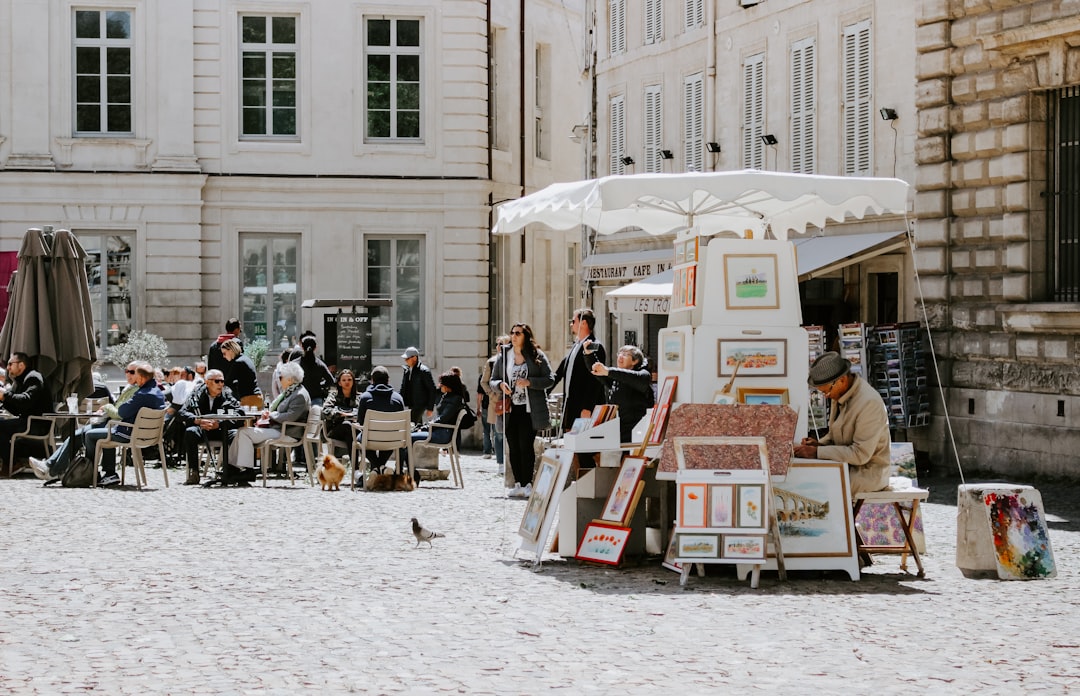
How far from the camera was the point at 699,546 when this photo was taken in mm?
10250

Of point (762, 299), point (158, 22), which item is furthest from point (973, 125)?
point (158, 22)

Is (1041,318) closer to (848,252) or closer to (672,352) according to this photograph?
(848,252)

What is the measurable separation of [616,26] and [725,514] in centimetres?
1937

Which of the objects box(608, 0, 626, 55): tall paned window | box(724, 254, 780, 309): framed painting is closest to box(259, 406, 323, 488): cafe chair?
box(724, 254, 780, 309): framed painting

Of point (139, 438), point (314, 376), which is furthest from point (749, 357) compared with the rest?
point (314, 376)

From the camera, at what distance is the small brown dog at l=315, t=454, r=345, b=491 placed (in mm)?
17359

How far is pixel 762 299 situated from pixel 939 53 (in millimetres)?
A: 8390

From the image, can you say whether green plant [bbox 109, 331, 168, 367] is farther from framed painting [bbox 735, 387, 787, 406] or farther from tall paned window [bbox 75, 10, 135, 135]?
framed painting [bbox 735, 387, 787, 406]

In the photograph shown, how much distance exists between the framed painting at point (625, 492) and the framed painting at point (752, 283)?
120cm

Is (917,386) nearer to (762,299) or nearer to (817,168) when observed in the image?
(817,168)

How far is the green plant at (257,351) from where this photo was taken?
27188 millimetres

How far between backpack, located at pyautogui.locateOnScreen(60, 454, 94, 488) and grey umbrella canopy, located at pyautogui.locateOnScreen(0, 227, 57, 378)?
2.36 m

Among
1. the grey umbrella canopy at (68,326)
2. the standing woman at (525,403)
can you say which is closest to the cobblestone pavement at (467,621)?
the standing woman at (525,403)

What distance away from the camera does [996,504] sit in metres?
10.6
